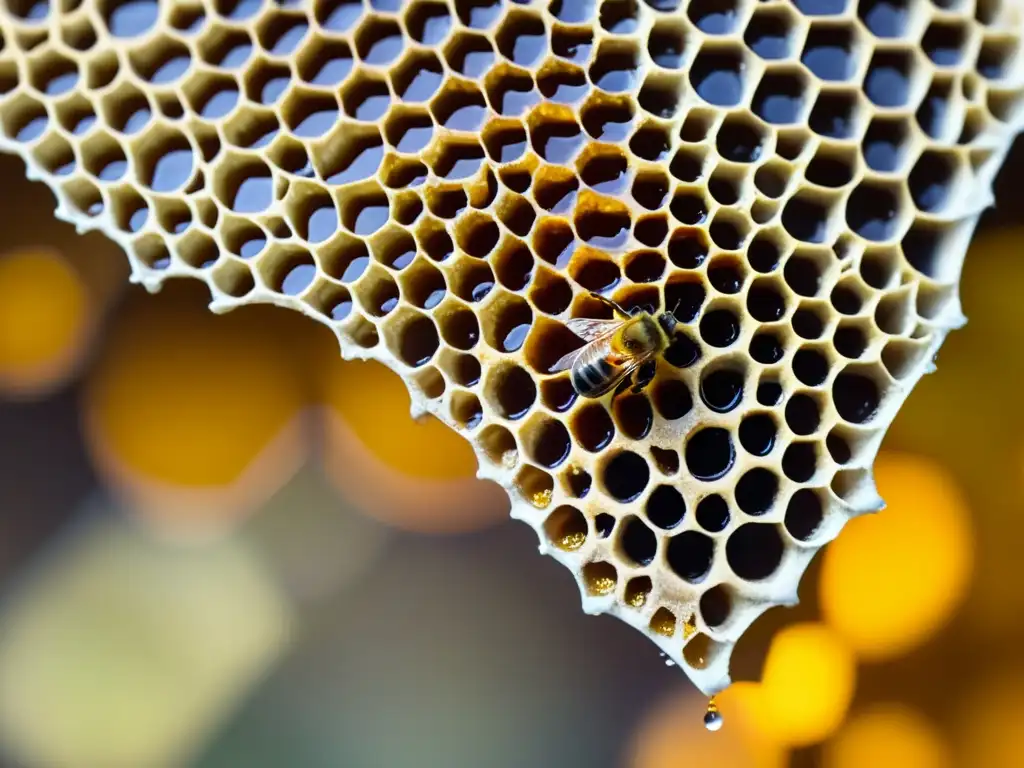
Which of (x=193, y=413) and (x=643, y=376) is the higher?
(x=643, y=376)

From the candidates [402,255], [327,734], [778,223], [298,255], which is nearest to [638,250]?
[778,223]

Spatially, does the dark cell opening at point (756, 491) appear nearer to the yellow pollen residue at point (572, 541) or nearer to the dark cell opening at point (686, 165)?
the yellow pollen residue at point (572, 541)

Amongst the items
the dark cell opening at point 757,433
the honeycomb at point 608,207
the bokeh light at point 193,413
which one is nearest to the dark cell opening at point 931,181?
the honeycomb at point 608,207

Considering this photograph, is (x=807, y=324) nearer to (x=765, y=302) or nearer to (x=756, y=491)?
(x=765, y=302)

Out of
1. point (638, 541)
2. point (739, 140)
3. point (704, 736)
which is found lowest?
point (704, 736)

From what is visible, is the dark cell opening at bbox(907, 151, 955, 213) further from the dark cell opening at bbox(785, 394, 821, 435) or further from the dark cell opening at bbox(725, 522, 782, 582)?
the dark cell opening at bbox(725, 522, 782, 582)

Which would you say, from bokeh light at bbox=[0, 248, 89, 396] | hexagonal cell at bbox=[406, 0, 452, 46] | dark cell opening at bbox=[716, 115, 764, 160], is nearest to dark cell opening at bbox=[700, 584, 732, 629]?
dark cell opening at bbox=[716, 115, 764, 160]

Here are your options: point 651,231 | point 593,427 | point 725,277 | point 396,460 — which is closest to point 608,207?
point 651,231
